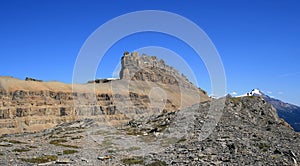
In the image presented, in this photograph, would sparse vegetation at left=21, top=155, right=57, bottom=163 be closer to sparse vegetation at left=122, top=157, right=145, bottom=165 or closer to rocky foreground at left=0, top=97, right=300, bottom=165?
rocky foreground at left=0, top=97, right=300, bottom=165

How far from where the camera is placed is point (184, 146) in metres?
44.2

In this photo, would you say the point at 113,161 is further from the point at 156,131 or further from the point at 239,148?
the point at 156,131

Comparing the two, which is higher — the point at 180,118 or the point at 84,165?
the point at 180,118

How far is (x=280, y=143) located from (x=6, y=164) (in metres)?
37.1

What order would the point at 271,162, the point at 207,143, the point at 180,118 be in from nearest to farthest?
1. the point at 271,162
2. the point at 207,143
3. the point at 180,118

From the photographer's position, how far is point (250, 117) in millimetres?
69062

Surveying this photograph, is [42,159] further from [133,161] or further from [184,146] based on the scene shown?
[184,146]

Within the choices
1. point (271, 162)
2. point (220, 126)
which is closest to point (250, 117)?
point (220, 126)

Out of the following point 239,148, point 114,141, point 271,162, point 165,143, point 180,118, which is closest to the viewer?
point 271,162

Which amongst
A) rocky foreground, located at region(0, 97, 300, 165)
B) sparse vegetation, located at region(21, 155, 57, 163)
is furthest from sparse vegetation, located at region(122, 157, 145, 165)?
sparse vegetation, located at region(21, 155, 57, 163)

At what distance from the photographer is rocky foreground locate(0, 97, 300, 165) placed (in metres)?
34.7

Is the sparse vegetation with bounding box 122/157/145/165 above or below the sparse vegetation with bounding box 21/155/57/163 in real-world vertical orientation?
below

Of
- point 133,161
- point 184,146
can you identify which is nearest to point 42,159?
point 133,161

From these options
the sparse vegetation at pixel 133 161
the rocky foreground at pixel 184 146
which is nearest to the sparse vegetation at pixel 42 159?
the rocky foreground at pixel 184 146
